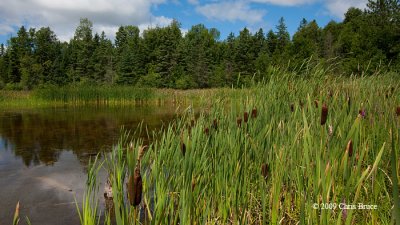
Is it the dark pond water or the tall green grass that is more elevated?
the tall green grass

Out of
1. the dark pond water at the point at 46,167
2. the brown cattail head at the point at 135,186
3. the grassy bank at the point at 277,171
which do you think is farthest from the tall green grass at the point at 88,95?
the brown cattail head at the point at 135,186

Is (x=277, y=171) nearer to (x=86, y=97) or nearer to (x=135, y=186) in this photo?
(x=135, y=186)

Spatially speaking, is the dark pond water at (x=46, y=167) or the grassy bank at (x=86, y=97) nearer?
the dark pond water at (x=46, y=167)

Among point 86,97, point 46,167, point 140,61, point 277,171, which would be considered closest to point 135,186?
point 277,171

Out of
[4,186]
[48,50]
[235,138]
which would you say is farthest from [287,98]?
[48,50]

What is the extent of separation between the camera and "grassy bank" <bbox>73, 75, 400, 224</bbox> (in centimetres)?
149

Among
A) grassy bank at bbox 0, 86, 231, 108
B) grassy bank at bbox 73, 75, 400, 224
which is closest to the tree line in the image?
grassy bank at bbox 0, 86, 231, 108

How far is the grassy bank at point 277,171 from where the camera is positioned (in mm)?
1485

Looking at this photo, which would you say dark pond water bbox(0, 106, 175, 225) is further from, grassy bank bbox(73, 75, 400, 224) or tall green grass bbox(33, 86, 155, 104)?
tall green grass bbox(33, 86, 155, 104)

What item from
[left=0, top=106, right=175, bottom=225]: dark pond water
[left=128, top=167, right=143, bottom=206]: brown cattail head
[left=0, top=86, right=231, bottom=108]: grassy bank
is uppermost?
[left=128, top=167, right=143, bottom=206]: brown cattail head

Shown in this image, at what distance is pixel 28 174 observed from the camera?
5234mm

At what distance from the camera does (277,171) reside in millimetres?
1777

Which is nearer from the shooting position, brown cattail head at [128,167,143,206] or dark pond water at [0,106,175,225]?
brown cattail head at [128,167,143,206]

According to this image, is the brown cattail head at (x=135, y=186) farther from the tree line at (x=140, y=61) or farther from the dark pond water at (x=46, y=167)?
the tree line at (x=140, y=61)
